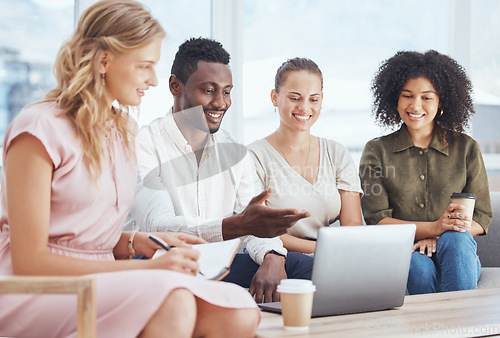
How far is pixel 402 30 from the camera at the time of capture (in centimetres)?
400

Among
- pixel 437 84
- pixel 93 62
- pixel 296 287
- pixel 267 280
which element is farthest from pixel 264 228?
pixel 437 84

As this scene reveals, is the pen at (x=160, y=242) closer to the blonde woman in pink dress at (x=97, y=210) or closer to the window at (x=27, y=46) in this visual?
the blonde woman in pink dress at (x=97, y=210)

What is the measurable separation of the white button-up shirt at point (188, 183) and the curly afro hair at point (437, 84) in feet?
2.89

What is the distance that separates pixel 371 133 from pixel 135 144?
2.53 metres

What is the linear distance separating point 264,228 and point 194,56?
0.90 meters

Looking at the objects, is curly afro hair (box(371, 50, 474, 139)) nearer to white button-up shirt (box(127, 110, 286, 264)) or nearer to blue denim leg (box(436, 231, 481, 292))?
blue denim leg (box(436, 231, 481, 292))

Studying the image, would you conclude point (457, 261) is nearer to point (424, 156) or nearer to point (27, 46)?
point (424, 156)

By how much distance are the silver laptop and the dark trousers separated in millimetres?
643

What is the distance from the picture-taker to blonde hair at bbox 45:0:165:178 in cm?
138

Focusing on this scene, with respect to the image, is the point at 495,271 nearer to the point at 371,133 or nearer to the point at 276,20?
the point at 371,133

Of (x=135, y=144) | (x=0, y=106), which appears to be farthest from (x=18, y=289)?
(x=0, y=106)

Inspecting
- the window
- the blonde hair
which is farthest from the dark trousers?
the window

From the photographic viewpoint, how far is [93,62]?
1.41 metres

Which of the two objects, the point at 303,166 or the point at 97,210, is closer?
the point at 97,210
